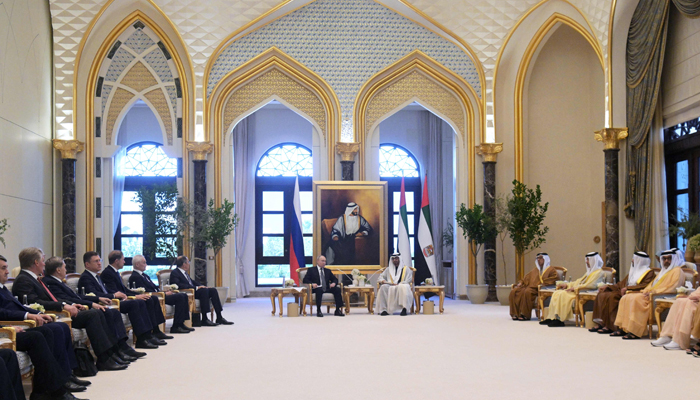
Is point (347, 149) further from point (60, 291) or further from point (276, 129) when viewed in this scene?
point (60, 291)

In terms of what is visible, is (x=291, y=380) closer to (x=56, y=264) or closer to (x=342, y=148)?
(x=56, y=264)

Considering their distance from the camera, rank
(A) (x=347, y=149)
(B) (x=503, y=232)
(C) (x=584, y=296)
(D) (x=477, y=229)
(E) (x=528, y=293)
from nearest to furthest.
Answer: (C) (x=584, y=296) < (E) (x=528, y=293) < (D) (x=477, y=229) < (A) (x=347, y=149) < (B) (x=503, y=232)

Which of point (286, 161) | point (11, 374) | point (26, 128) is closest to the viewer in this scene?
point (11, 374)

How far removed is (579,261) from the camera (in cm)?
1450

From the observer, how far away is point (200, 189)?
13.9 m

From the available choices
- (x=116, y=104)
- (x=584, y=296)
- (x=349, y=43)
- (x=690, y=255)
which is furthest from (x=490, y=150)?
(x=116, y=104)

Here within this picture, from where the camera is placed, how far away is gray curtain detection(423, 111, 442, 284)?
17609 mm

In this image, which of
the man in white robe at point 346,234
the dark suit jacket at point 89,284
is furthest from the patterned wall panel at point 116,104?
the dark suit jacket at point 89,284

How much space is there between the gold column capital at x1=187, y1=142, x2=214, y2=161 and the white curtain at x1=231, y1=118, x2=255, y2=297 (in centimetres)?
274

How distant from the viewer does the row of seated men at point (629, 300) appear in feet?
23.5

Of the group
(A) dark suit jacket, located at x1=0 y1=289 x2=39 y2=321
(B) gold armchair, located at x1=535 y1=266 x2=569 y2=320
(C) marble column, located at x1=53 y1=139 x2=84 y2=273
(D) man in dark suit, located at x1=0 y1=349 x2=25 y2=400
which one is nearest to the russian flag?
(C) marble column, located at x1=53 y1=139 x2=84 y2=273

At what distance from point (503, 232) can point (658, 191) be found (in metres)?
3.45

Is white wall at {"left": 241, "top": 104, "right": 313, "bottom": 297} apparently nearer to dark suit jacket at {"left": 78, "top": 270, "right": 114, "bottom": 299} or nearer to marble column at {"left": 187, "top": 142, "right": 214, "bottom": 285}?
marble column at {"left": 187, "top": 142, "right": 214, "bottom": 285}

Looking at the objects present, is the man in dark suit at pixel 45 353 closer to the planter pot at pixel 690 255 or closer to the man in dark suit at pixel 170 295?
the man in dark suit at pixel 170 295
